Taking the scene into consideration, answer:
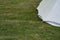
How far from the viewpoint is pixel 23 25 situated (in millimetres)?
1982

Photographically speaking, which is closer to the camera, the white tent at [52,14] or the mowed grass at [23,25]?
the mowed grass at [23,25]

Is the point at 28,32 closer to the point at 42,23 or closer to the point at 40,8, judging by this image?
the point at 42,23

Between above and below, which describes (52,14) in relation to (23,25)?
above

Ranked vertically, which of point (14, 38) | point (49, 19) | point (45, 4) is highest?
point (45, 4)

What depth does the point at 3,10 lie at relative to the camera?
2.32 metres

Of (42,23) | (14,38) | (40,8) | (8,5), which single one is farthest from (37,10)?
(14,38)

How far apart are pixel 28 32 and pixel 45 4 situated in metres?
0.57

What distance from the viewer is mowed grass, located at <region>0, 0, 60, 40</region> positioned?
1795 millimetres

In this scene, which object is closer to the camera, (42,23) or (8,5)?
(42,23)

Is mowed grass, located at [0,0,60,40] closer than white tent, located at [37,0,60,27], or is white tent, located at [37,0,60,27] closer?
mowed grass, located at [0,0,60,40]

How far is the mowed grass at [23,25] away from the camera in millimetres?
1795

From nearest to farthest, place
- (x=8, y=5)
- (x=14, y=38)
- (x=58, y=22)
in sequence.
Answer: (x=14, y=38) → (x=58, y=22) → (x=8, y=5)

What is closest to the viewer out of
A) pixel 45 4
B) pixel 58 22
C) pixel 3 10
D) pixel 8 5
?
pixel 58 22

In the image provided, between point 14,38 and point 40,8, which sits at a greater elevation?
point 40,8
